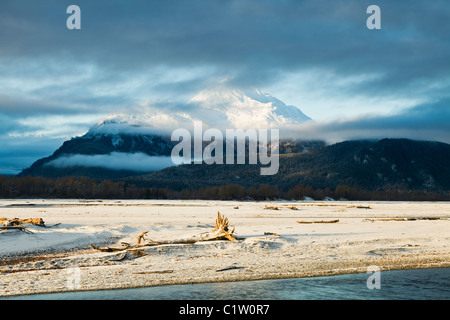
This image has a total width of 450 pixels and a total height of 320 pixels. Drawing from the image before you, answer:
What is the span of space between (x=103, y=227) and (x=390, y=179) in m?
177

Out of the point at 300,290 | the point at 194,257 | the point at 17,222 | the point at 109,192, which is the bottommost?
the point at 300,290

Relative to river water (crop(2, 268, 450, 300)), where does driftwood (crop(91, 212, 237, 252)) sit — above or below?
above

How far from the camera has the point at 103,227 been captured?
3244 cm
